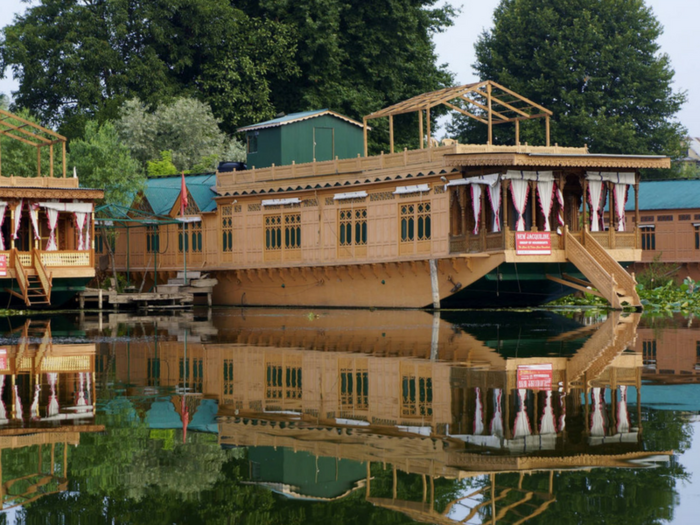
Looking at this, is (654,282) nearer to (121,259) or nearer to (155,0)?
(121,259)

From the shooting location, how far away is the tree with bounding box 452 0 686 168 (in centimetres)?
5825

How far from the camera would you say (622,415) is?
1041 cm

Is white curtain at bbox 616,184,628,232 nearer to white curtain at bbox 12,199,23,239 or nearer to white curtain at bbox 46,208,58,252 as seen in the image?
white curtain at bbox 46,208,58,252

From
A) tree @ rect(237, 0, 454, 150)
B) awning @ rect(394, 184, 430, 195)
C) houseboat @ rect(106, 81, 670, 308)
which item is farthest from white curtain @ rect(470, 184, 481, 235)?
tree @ rect(237, 0, 454, 150)

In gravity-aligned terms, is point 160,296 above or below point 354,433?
above

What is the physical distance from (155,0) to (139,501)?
51586 millimetres

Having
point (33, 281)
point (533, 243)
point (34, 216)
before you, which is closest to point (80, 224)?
point (34, 216)

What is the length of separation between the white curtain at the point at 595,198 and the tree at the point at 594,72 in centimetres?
2512

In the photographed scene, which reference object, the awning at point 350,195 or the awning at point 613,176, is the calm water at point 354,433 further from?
the awning at point 350,195

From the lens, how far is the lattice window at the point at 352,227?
3566 centimetres

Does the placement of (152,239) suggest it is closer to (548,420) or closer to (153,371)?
(153,371)

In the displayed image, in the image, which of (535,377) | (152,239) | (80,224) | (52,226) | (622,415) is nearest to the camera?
(622,415)

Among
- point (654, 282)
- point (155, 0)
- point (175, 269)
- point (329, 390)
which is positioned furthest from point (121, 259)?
point (329, 390)

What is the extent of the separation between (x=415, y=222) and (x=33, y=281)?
13.2 meters
